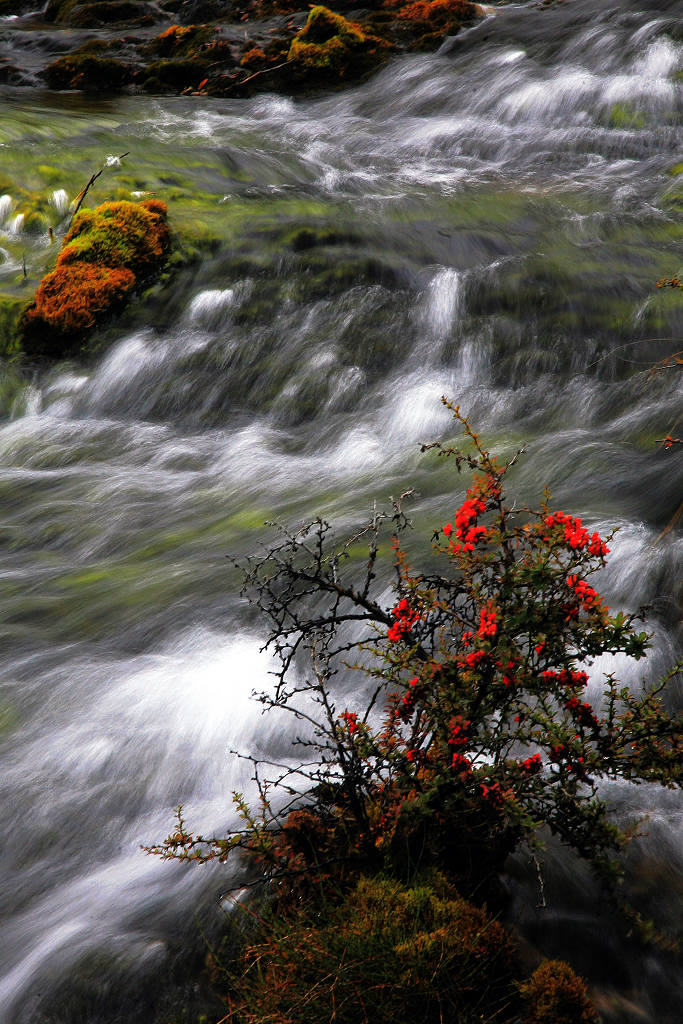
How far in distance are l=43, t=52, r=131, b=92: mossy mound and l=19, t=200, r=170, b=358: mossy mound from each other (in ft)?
27.5

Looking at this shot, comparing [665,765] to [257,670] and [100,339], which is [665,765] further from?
[100,339]

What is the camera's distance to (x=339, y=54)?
15250 mm

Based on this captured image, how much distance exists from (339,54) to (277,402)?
34.7ft

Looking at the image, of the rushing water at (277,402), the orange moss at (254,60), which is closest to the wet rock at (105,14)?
the orange moss at (254,60)

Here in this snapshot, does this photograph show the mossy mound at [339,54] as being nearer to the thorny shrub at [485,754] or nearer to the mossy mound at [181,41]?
the mossy mound at [181,41]

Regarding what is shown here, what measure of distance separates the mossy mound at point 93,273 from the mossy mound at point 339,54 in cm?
771

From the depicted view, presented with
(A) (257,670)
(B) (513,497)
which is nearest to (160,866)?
(A) (257,670)

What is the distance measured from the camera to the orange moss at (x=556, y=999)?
97.0 inches

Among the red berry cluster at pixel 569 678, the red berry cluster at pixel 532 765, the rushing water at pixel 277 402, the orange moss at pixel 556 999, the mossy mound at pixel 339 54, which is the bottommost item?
the orange moss at pixel 556 999

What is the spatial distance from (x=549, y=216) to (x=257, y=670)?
286 inches

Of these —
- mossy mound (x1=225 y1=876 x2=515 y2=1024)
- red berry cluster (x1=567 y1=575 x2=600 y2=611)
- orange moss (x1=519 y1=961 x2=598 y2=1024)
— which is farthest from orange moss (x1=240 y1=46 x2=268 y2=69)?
orange moss (x1=519 y1=961 x2=598 y2=1024)

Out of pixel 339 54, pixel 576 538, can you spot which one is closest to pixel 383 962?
pixel 576 538

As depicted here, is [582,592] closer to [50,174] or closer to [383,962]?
[383,962]

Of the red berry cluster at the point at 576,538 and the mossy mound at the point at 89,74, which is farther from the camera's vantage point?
the mossy mound at the point at 89,74
